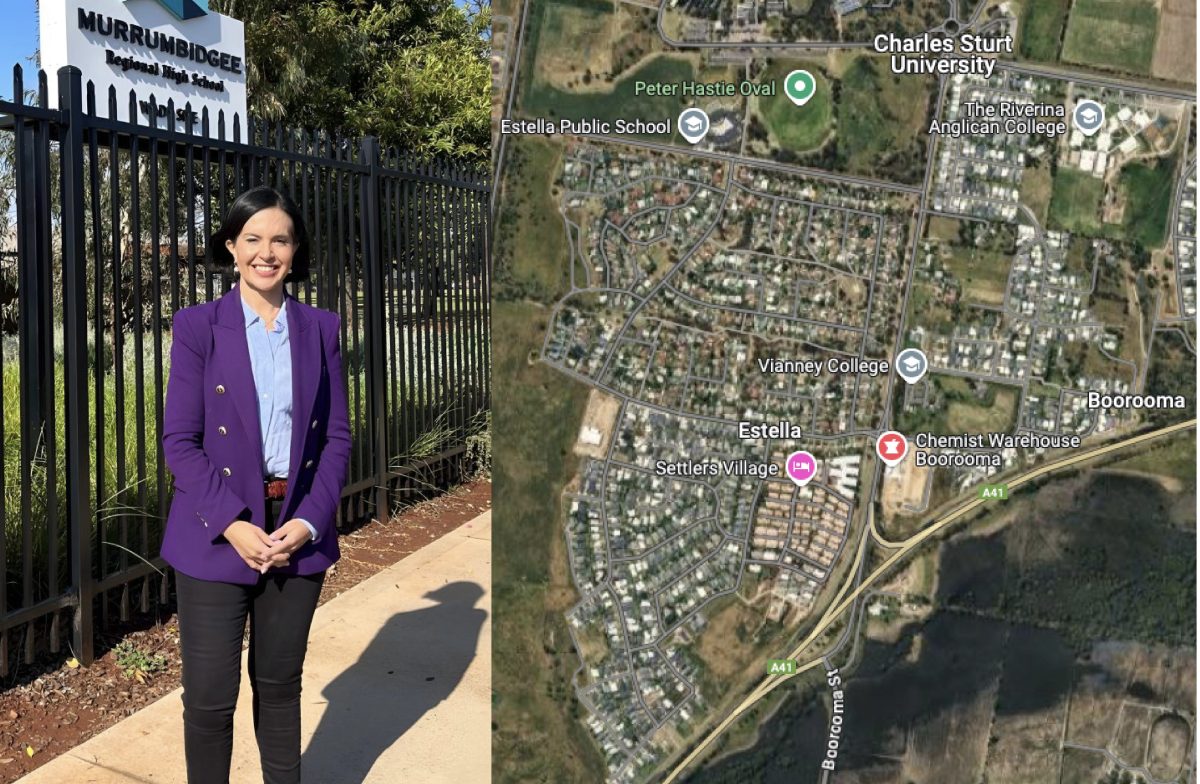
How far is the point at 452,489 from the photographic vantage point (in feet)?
25.4

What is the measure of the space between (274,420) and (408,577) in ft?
9.88

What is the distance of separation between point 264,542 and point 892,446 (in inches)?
64.9

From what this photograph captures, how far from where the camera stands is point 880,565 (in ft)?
7.20

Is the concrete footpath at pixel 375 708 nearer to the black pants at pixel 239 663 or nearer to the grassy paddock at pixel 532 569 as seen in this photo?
the black pants at pixel 239 663

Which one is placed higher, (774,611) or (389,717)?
(774,611)

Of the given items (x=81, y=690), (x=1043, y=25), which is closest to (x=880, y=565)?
(x=1043, y=25)

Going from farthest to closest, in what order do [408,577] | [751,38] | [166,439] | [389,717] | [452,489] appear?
[452,489] → [408,577] → [389,717] → [166,439] → [751,38]

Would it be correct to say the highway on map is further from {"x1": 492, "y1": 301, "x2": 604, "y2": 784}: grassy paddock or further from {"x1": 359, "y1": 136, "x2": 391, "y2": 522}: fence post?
{"x1": 359, "y1": 136, "x2": 391, "y2": 522}: fence post

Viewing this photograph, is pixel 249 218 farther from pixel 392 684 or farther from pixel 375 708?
pixel 392 684

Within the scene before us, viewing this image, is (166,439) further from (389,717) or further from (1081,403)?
(1081,403)

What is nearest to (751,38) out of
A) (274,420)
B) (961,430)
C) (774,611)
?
(961,430)

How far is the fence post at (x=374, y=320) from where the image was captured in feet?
21.2

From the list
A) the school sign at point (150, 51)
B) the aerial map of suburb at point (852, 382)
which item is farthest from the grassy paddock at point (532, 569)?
the school sign at point (150, 51)

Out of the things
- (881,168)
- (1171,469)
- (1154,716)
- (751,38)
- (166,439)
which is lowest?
(1154,716)
